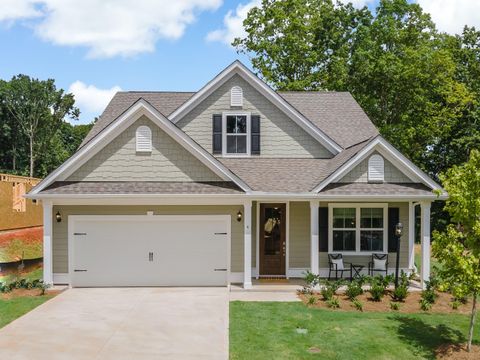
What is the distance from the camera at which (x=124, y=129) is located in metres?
14.5

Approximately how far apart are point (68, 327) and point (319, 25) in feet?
98.0

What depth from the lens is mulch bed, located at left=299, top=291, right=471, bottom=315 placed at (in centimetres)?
1227

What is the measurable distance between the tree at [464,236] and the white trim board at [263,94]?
768 centimetres


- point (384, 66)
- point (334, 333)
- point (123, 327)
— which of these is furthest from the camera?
point (384, 66)

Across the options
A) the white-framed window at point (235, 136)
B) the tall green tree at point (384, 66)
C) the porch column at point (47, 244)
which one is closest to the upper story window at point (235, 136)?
the white-framed window at point (235, 136)

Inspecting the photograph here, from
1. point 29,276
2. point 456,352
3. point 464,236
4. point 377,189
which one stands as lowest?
point 29,276

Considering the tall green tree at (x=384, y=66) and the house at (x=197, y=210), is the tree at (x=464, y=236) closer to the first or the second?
the house at (x=197, y=210)

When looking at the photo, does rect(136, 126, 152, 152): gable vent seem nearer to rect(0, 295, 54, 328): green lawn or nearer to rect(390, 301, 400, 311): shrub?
rect(0, 295, 54, 328): green lawn

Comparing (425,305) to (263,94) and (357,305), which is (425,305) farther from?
(263,94)

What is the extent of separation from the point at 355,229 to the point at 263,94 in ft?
19.9

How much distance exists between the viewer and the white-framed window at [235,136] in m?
17.3

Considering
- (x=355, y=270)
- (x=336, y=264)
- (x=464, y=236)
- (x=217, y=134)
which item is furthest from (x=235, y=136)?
(x=464, y=236)

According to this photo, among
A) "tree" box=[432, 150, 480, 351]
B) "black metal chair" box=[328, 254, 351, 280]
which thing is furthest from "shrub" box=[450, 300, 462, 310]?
"black metal chair" box=[328, 254, 351, 280]

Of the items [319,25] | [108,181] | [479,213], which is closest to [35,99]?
[319,25]
